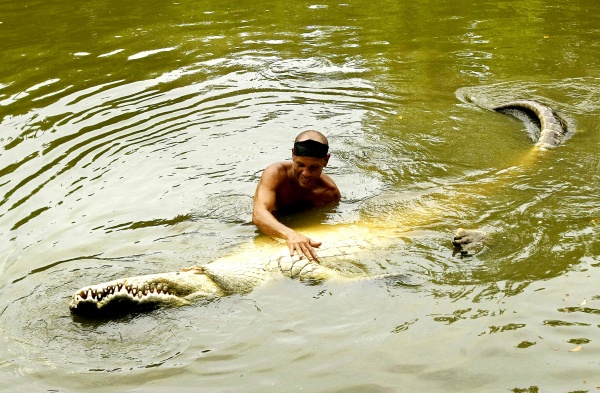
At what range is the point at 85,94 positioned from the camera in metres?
10.3

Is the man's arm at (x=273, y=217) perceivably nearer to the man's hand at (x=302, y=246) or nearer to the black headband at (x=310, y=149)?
the man's hand at (x=302, y=246)

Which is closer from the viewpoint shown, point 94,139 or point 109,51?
point 94,139

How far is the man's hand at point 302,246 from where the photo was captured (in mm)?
5980

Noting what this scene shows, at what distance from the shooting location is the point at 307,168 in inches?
270

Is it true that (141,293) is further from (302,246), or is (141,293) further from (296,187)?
(296,187)

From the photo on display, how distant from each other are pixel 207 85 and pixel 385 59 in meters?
3.07

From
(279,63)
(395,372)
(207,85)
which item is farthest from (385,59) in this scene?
(395,372)

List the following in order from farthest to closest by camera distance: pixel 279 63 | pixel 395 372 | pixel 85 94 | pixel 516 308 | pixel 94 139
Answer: pixel 279 63, pixel 85 94, pixel 94 139, pixel 516 308, pixel 395 372

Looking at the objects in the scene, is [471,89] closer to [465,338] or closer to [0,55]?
[465,338]

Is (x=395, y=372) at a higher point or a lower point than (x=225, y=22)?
lower

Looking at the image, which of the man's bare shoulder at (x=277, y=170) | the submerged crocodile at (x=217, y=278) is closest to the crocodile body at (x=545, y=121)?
the submerged crocodile at (x=217, y=278)

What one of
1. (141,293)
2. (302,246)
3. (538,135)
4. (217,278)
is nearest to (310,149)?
(302,246)

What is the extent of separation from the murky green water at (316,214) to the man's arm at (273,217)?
267 mm

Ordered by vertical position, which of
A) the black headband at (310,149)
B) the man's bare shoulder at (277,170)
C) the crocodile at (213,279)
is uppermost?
the black headband at (310,149)
